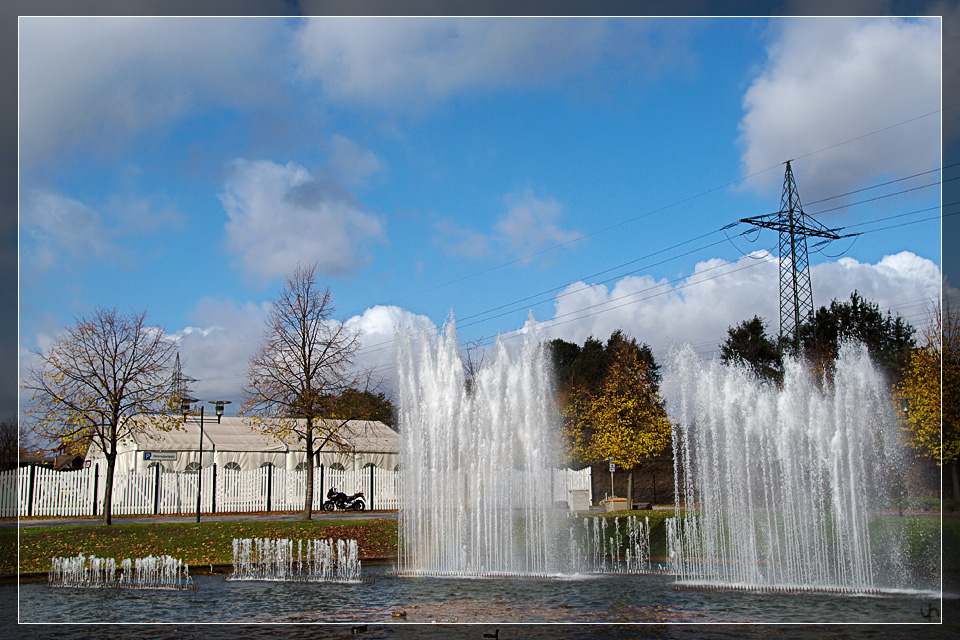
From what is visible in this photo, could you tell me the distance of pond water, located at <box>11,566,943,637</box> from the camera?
1202 cm

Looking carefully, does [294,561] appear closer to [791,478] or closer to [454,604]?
[454,604]

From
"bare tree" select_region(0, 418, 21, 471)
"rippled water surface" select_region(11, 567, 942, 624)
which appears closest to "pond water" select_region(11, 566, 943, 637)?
"rippled water surface" select_region(11, 567, 942, 624)

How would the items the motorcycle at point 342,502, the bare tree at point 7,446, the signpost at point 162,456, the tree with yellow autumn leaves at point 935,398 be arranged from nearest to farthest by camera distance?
the tree with yellow autumn leaves at point 935,398 < the motorcycle at point 342,502 < the signpost at point 162,456 < the bare tree at point 7,446

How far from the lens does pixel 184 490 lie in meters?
33.7

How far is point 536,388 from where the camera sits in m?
20.2

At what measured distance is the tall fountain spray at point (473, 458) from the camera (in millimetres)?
19234

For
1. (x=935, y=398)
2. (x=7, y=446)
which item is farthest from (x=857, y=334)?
(x=7, y=446)

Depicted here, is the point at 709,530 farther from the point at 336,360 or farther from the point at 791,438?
the point at 336,360

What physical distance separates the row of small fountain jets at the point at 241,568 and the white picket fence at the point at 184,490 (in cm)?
702

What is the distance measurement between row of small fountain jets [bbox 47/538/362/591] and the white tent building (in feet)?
57.3

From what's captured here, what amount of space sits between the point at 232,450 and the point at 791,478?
33624 millimetres

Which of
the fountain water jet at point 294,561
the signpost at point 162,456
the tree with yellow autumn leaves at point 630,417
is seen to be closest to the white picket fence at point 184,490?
the tree with yellow autumn leaves at point 630,417

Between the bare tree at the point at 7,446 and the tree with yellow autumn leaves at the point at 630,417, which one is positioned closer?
the tree with yellow autumn leaves at the point at 630,417

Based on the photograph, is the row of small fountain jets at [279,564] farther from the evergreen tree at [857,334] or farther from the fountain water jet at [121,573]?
the evergreen tree at [857,334]
